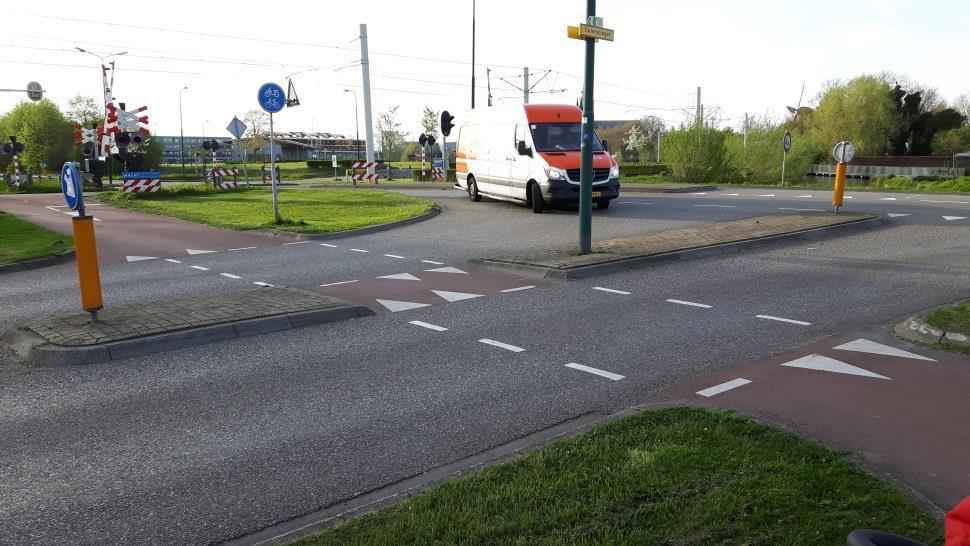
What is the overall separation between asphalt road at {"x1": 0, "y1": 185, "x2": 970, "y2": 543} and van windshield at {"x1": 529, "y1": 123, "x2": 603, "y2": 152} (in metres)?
7.41

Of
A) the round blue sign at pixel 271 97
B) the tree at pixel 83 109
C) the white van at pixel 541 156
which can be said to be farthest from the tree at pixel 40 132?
the round blue sign at pixel 271 97

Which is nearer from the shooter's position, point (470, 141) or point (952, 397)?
point (952, 397)

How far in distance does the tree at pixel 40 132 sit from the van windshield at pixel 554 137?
2167 inches

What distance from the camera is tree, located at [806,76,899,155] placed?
6028cm

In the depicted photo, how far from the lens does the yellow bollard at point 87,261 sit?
672 centimetres

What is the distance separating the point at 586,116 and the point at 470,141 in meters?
11.5

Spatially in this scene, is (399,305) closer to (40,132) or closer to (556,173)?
(556,173)

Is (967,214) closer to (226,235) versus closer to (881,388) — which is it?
(881,388)

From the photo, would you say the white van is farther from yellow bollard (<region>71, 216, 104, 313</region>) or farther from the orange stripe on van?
yellow bollard (<region>71, 216, 104, 313</region>)

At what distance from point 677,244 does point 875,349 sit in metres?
5.82

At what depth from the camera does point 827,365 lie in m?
5.75

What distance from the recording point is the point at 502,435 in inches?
177

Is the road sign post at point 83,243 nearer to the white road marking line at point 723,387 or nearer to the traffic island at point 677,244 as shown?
the traffic island at point 677,244

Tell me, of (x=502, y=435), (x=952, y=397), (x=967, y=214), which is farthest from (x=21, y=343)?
(x=967, y=214)
